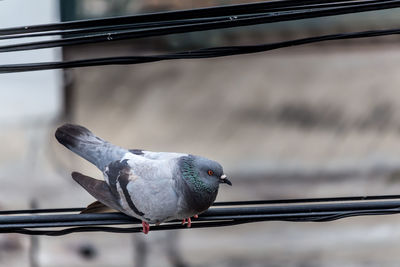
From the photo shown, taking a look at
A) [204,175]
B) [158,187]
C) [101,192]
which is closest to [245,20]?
[204,175]

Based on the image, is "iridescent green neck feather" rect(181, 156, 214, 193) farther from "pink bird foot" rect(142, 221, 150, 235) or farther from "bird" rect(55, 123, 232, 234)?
"pink bird foot" rect(142, 221, 150, 235)

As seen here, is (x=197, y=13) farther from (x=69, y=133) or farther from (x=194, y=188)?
(x=69, y=133)

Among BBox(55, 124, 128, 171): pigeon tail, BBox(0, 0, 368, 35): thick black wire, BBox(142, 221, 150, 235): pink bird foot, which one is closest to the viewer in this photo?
BBox(0, 0, 368, 35): thick black wire

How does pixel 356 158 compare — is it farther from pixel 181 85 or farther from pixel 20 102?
pixel 20 102

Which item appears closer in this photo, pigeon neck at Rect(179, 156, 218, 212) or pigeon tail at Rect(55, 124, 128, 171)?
pigeon neck at Rect(179, 156, 218, 212)

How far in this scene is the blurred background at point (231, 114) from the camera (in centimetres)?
424

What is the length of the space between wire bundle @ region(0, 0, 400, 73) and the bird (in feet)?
1.84

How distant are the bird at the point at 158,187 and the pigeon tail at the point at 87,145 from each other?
0.24 feet

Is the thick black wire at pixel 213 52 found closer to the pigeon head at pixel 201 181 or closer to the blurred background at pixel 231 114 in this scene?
the pigeon head at pixel 201 181

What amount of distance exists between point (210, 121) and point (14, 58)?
1.62 metres

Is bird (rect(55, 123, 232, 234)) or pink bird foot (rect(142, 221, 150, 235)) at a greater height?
bird (rect(55, 123, 232, 234))

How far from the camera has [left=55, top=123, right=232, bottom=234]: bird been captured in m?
2.40

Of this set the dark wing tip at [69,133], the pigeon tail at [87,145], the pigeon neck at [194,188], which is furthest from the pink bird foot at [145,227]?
the dark wing tip at [69,133]

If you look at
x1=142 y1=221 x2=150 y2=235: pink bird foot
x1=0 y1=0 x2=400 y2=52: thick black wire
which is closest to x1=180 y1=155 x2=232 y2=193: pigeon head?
x1=142 y1=221 x2=150 y2=235: pink bird foot
